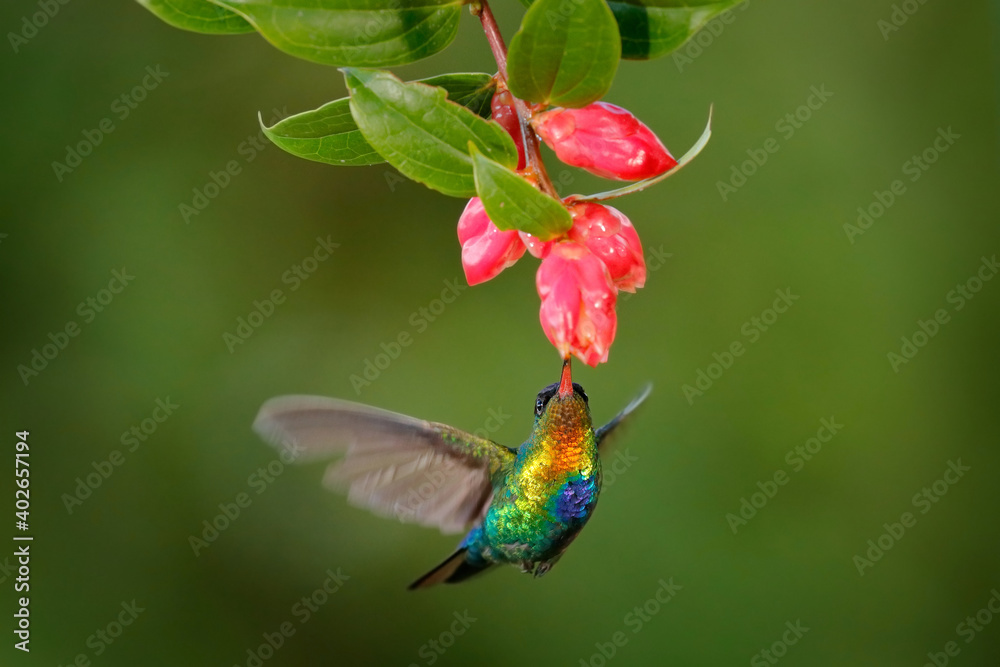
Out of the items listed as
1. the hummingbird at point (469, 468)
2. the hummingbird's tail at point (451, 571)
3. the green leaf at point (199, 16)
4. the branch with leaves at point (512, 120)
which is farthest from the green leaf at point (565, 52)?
the hummingbird's tail at point (451, 571)

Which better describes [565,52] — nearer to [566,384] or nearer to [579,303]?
[579,303]

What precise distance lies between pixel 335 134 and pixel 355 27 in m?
0.15

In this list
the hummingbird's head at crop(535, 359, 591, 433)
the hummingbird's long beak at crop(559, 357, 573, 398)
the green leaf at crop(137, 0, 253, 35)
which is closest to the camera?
the green leaf at crop(137, 0, 253, 35)

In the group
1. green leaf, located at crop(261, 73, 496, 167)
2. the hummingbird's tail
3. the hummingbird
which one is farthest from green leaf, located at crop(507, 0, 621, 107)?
the hummingbird's tail

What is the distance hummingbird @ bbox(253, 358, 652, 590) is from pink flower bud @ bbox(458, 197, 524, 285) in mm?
248

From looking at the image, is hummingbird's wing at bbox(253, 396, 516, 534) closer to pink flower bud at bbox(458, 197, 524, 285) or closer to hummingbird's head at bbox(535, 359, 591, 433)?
hummingbird's head at bbox(535, 359, 591, 433)

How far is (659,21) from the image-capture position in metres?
0.90

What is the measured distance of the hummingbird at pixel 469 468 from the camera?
133cm

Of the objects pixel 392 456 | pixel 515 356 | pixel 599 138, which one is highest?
pixel 599 138

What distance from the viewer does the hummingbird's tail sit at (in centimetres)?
187

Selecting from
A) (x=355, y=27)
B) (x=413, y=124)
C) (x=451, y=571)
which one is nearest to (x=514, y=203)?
(x=413, y=124)

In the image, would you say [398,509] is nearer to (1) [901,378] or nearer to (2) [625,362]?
(2) [625,362]

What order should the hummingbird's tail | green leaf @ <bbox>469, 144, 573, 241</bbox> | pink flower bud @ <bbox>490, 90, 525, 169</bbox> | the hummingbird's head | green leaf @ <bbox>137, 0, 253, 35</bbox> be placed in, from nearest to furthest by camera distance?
green leaf @ <bbox>469, 144, 573, 241</bbox> → green leaf @ <bbox>137, 0, 253, 35</bbox> → pink flower bud @ <bbox>490, 90, 525, 169</bbox> → the hummingbird's head → the hummingbird's tail

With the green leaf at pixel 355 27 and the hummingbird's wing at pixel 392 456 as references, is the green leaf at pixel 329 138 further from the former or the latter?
the hummingbird's wing at pixel 392 456
